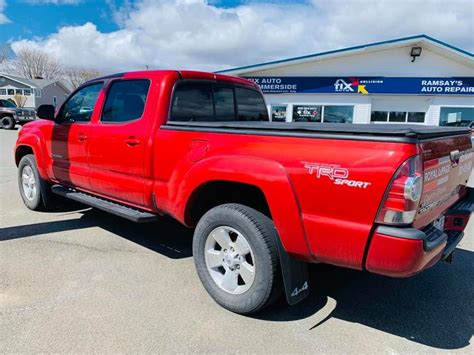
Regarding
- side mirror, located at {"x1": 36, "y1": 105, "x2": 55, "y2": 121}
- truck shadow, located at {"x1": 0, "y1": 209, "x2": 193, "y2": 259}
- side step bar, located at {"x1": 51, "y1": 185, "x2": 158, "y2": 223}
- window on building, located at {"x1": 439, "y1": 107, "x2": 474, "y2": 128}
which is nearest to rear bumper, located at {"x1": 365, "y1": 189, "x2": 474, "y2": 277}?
side step bar, located at {"x1": 51, "y1": 185, "x2": 158, "y2": 223}

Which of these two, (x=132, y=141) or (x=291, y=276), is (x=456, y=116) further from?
(x=291, y=276)

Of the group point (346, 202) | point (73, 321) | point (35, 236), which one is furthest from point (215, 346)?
point (35, 236)

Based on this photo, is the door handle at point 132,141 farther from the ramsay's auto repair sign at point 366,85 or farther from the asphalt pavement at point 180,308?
the ramsay's auto repair sign at point 366,85

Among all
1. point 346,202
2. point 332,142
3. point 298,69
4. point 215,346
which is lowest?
point 215,346

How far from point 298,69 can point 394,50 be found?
419 cm

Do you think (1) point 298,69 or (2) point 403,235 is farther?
(1) point 298,69

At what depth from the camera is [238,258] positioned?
118 inches

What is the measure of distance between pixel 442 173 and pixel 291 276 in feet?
4.23

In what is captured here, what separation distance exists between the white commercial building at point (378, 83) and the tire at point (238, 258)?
606 inches

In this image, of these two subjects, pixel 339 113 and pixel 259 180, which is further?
pixel 339 113

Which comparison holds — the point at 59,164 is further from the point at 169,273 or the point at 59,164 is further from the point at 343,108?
the point at 343,108

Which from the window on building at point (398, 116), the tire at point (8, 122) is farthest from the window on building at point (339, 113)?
the tire at point (8, 122)

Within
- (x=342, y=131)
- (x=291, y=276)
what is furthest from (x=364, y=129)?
(x=291, y=276)

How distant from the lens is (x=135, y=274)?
12.0ft
